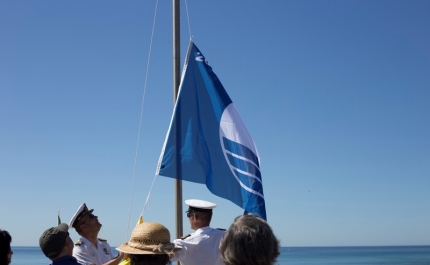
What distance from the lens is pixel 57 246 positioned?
12.3 ft

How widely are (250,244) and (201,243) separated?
79.5 inches

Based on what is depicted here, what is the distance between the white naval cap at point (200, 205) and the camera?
15.0ft

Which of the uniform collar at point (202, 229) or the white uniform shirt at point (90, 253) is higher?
the uniform collar at point (202, 229)

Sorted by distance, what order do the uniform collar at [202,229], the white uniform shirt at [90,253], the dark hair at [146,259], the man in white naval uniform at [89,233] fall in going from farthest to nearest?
1. the man in white naval uniform at [89,233]
2. the white uniform shirt at [90,253]
3. the uniform collar at [202,229]
4. the dark hair at [146,259]

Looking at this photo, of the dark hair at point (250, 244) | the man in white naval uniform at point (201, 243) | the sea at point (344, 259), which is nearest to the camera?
the dark hair at point (250, 244)

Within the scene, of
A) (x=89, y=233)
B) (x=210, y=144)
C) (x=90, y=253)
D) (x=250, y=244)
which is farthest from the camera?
(x=210, y=144)

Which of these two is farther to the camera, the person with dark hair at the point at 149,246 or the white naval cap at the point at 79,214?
the white naval cap at the point at 79,214

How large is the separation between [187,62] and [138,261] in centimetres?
420

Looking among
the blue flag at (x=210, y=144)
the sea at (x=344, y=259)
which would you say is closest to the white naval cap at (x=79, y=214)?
the blue flag at (x=210, y=144)

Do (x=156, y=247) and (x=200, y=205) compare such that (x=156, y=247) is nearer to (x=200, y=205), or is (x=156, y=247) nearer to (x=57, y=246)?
(x=57, y=246)

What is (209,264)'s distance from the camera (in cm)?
448

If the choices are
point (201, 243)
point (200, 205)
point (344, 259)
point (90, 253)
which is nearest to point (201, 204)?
point (200, 205)

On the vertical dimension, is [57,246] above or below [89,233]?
below

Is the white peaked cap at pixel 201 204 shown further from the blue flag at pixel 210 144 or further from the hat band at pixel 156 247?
the blue flag at pixel 210 144
